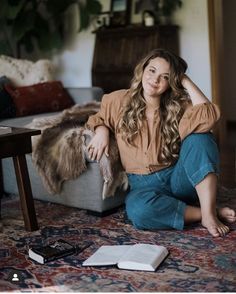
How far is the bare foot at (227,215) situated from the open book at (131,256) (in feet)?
1.44

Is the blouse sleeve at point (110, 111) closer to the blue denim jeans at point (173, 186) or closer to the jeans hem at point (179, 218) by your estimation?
the blue denim jeans at point (173, 186)

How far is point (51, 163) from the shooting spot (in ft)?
8.25

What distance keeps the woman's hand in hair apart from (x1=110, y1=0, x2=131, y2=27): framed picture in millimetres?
2346

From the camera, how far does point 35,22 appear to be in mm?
4719

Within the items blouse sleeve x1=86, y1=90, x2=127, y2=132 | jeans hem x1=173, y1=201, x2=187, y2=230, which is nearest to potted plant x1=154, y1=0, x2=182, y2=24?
blouse sleeve x1=86, y1=90, x2=127, y2=132

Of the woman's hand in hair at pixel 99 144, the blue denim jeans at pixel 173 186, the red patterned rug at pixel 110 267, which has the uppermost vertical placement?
the woman's hand in hair at pixel 99 144

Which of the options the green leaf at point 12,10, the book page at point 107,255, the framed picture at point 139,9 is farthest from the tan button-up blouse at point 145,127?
the green leaf at point 12,10

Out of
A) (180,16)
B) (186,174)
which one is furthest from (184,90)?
(180,16)

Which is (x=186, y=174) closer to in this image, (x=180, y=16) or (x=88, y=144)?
(x=88, y=144)

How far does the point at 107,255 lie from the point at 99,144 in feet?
1.92

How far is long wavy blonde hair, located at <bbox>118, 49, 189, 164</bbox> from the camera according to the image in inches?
87.7

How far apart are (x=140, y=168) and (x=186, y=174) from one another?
0.23m

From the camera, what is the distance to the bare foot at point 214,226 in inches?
82.8

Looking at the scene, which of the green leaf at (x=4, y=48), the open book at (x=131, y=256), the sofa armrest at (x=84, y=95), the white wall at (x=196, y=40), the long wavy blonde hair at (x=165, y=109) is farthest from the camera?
the green leaf at (x=4, y=48)
